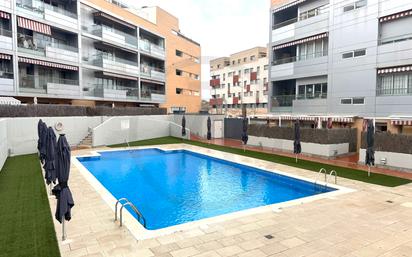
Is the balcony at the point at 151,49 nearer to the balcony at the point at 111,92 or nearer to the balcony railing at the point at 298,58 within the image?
the balcony at the point at 111,92

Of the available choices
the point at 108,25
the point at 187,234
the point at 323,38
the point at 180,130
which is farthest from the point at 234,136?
the point at 187,234

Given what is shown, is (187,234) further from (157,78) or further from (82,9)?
(157,78)

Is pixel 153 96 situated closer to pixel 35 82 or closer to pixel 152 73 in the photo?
pixel 152 73

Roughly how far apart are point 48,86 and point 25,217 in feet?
73.2

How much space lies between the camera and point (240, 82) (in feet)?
223

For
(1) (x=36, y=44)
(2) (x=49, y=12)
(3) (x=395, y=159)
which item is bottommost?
(3) (x=395, y=159)

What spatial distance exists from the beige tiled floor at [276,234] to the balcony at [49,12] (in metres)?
24.0

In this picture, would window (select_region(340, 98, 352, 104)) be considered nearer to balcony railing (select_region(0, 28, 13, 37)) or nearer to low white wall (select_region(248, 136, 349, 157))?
low white wall (select_region(248, 136, 349, 157))

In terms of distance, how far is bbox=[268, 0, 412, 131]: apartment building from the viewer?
21203 millimetres

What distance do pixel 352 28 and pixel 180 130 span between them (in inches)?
880

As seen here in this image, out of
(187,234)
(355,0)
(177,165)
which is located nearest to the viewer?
(187,234)

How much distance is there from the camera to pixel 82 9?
32938mm

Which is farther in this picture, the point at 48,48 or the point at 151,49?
the point at 151,49

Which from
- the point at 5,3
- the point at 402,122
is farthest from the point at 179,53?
the point at 402,122
